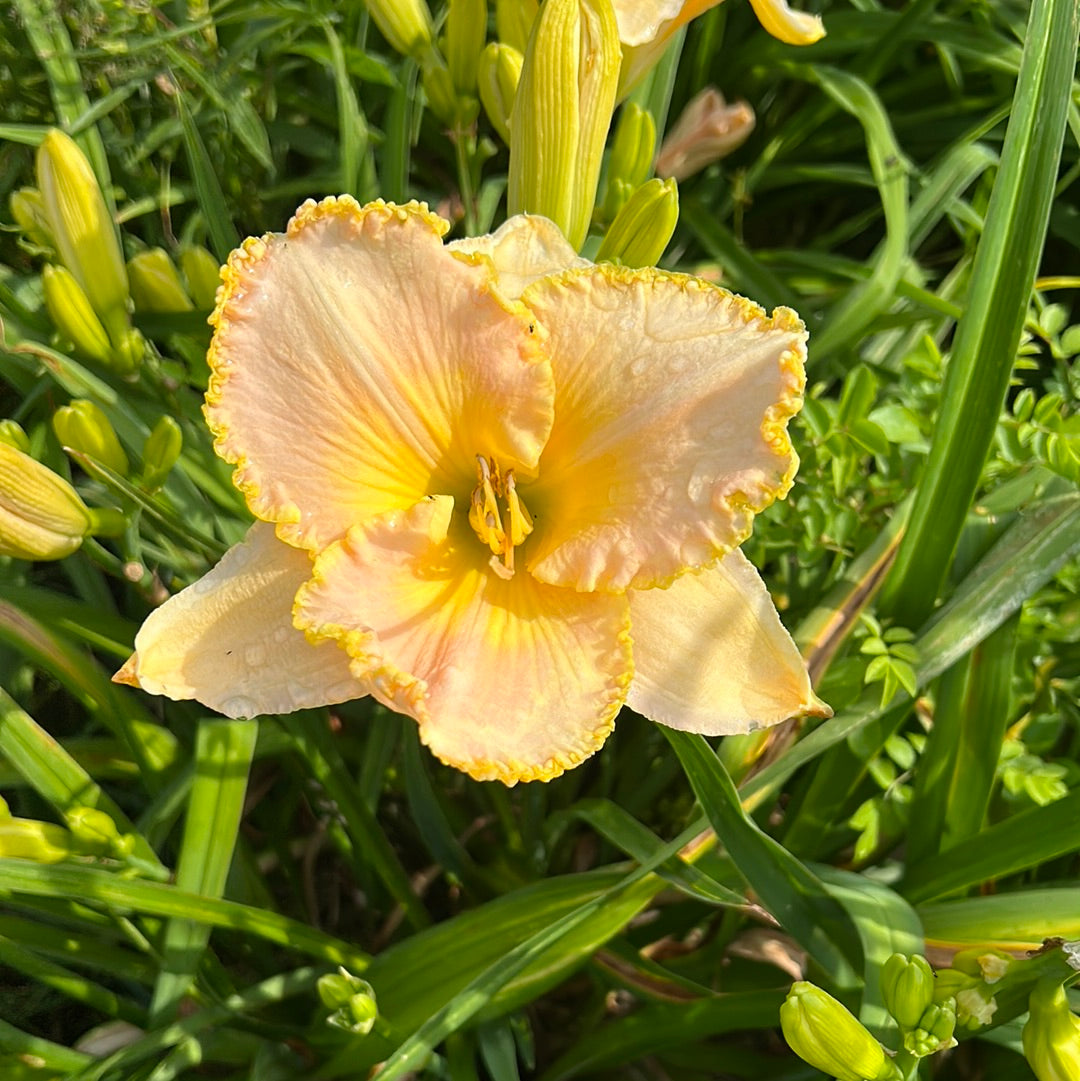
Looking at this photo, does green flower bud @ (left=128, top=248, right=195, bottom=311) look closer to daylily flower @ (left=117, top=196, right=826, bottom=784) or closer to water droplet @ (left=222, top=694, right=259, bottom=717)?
daylily flower @ (left=117, top=196, right=826, bottom=784)

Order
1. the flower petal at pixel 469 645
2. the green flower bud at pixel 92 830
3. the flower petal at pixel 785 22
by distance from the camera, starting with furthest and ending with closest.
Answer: the flower petal at pixel 785 22 < the green flower bud at pixel 92 830 < the flower petal at pixel 469 645

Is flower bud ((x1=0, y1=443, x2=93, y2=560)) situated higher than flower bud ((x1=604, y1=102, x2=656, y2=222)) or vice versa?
flower bud ((x1=604, y1=102, x2=656, y2=222))

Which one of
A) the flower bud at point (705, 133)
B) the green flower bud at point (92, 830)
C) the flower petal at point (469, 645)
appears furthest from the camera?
the flower bud at point (705, 133)

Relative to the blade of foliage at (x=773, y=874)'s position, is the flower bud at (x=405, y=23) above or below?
above

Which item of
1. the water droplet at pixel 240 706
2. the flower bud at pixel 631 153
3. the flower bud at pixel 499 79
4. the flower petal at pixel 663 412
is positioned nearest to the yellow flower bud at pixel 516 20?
the flower bud at pixel 499 79

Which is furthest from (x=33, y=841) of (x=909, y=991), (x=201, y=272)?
(x=909, y=991)

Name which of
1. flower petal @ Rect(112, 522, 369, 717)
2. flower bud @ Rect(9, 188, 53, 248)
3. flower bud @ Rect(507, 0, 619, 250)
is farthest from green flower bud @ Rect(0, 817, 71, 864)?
flower bud @ Rect(507, 0, 619, 250)

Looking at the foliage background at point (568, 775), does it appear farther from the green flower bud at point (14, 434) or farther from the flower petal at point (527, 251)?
the flower petal at point (527, 251)
